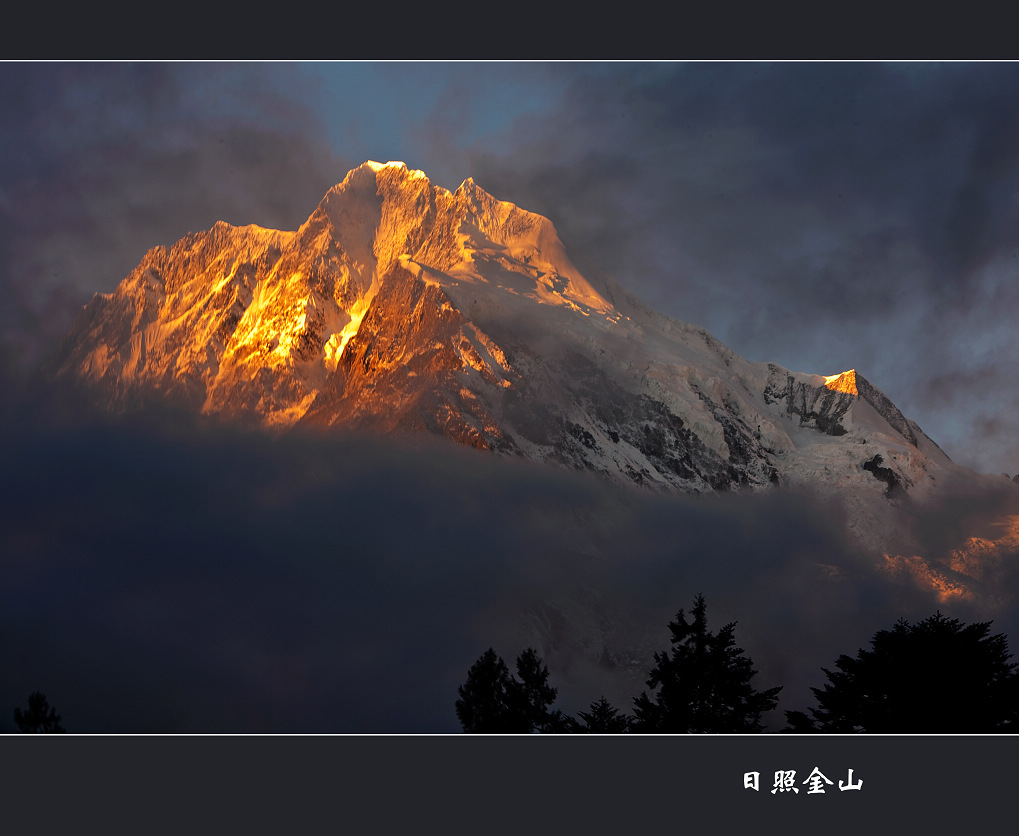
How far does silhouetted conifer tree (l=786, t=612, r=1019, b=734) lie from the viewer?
40000 mm

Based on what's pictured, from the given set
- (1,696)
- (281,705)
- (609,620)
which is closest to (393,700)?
(281,705)

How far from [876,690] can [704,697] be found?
9.52m

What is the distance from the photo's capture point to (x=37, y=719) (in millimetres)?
76250

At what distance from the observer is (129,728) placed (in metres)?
110

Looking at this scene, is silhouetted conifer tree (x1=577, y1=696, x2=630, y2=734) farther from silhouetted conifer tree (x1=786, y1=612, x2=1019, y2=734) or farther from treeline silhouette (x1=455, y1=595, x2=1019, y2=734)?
silhouetted conifer tree (x1=786, y1=612, x2=1019, y2=734)

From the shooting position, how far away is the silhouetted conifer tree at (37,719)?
7369 centimetres

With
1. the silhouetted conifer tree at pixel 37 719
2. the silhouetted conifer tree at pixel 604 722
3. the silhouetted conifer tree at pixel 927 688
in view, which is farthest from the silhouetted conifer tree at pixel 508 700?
the silhouetted conifer tree at pixel 37 719

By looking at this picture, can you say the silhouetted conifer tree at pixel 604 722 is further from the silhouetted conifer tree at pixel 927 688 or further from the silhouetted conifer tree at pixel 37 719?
the silhouetted conifer tree at pixel 37 719

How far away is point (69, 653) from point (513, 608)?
70378mm

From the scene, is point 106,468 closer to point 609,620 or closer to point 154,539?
point 154,539

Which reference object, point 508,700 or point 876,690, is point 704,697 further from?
point 508,700

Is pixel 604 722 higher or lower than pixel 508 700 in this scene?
lower

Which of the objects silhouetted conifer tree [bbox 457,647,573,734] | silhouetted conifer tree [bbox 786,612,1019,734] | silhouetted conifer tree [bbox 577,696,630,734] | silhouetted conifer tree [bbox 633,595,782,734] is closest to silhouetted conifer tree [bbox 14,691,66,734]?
silhouetted conifer tree [bbox 457,647,573,734]

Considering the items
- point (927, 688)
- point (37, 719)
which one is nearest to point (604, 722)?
point (927, 688)
